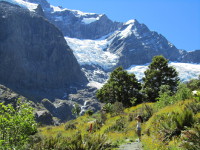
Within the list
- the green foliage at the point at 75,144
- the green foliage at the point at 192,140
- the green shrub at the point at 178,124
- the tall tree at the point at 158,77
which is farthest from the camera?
the tall tree at the point at 158,77

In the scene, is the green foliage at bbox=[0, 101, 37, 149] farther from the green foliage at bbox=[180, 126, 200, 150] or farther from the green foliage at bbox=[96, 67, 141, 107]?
the green foliage at bbox=[96, 67, 141, 107]

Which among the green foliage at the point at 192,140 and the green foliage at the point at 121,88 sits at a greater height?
the green foliage at the point at 121,88

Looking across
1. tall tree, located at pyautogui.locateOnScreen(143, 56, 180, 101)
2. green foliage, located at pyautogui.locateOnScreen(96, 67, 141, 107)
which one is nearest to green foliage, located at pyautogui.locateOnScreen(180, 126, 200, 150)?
tall tree, located at pyautogui.locateOnScreen(143, 56, 180, 101)

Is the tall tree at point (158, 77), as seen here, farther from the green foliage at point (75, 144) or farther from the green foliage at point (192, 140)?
the green foliage at point (192, 140)

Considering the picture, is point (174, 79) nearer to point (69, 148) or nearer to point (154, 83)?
point (154, 83)

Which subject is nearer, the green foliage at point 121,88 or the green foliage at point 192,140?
the green foliage at point 192,140

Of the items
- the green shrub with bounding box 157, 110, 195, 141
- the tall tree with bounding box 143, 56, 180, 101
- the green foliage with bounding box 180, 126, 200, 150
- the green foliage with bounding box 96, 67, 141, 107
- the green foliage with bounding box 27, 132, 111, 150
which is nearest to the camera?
the green foliage with bounding box 180, 126, 200, 150

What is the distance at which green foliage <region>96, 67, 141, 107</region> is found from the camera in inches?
2047

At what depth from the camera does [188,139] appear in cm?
909

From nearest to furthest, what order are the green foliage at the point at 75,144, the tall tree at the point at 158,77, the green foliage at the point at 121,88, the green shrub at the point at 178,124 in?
the green foliage at the point at 75,144 < the green shrub at the point at 178,124 < the tall tree at the point at 158,77 < the green foliage at the point at 121,88

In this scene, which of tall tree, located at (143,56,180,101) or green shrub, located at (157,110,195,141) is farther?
tall tree, located at (143,56,180,101)

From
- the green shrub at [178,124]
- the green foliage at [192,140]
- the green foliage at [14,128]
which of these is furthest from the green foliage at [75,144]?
the green foliage at [192,140]

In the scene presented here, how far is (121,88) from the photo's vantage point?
5241cm

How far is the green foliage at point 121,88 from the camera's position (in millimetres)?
52000
